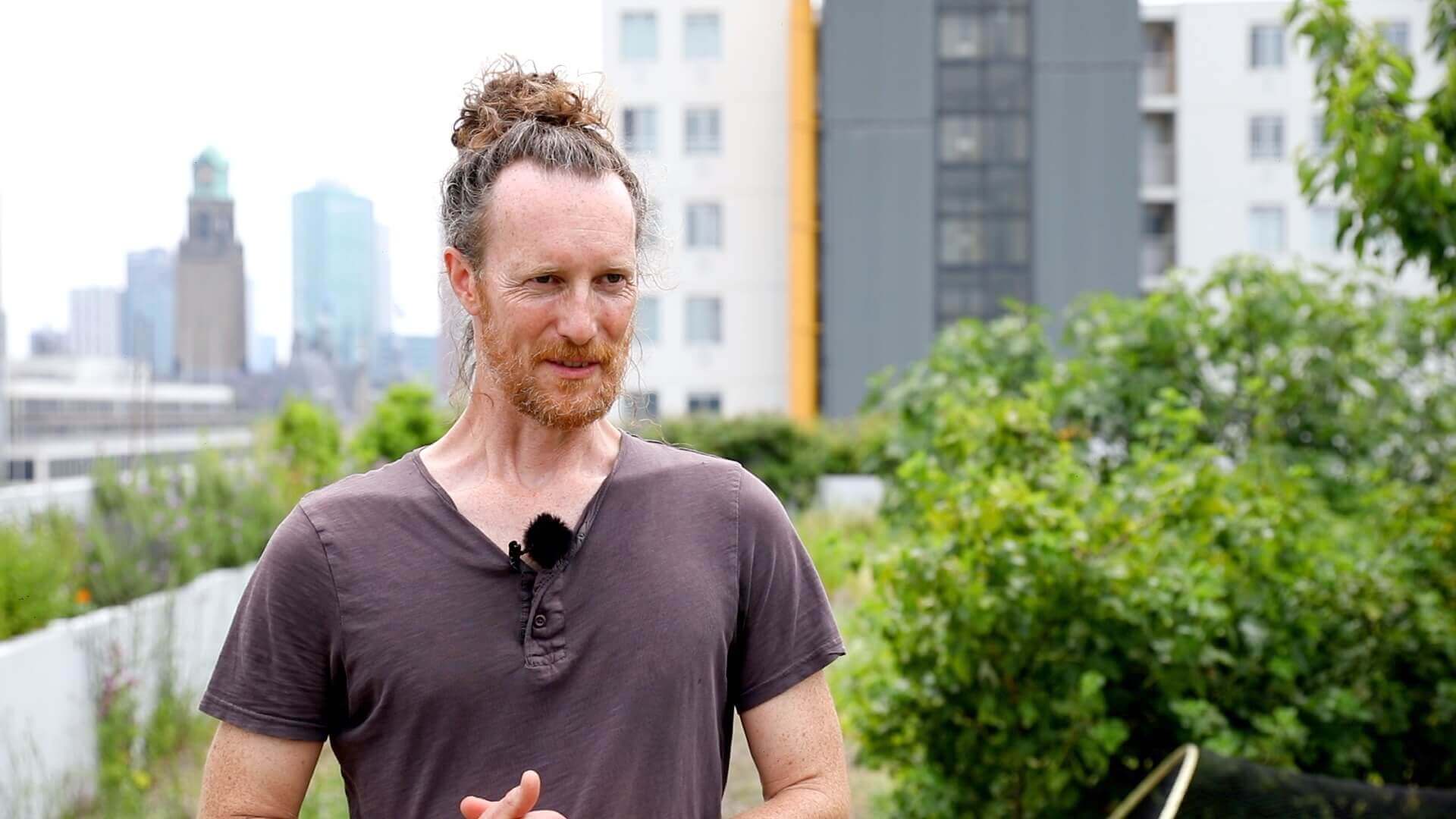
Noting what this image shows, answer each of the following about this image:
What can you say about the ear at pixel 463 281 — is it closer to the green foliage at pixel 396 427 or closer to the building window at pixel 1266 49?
the green foliage at pixel 396 427

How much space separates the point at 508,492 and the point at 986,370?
4635mm

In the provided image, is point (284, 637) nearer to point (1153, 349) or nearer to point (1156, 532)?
point (1156, 532)

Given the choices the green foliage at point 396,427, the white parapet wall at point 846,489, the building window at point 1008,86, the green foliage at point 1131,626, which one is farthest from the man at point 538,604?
the building window at point 1008,86

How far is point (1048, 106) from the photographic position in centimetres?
2672

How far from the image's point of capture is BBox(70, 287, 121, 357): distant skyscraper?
7828 mm

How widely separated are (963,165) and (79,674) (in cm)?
2299

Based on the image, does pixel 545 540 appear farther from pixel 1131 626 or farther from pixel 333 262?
pixel 333 262

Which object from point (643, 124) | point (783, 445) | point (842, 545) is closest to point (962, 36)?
point (643, 124)

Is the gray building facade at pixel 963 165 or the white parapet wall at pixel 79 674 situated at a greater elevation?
the gray building facade at pixel 963 165

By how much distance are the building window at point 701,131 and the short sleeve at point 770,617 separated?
25777mm

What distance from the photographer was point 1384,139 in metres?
3.95

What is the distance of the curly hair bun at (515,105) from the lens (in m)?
1.71

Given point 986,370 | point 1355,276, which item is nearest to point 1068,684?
point 986,370

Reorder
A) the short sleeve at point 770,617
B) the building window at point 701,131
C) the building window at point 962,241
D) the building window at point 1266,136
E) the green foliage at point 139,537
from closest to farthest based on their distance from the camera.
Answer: the short sleeve at point 770,617 < the green foliage at point 139,537 < the building window at point 962,241 < the building window at point 701,131 < the building window at point 1266,136
